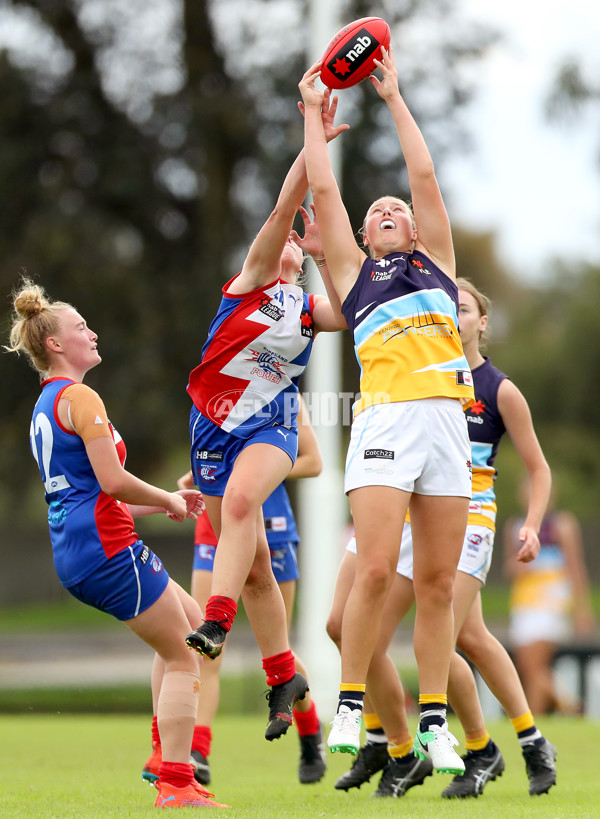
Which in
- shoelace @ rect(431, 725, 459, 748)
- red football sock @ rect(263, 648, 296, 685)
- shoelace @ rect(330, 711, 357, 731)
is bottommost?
shoelace @ rect(431, 725, 459, 748)

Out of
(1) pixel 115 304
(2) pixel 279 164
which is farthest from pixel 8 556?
(2) pixel 279 164

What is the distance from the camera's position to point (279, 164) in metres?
18.4

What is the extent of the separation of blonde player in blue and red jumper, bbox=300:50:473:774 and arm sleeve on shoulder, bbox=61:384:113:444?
1.06 metres

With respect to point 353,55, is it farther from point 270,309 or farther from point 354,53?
point 270,309

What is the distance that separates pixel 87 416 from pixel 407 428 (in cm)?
133

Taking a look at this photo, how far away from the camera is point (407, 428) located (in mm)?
4539

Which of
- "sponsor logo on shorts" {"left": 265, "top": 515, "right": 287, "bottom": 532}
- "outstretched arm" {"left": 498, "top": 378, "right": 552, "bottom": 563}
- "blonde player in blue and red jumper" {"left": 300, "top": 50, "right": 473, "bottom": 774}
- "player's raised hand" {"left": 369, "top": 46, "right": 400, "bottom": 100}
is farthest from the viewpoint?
"sponsor logo on shorts" {"left": 265, "top": 515, "right": 287, "bottom": 532}

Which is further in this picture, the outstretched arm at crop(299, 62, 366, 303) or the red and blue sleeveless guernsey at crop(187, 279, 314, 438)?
the red and blue sleeveless guernsey at crop(187, 279, 314, 438)

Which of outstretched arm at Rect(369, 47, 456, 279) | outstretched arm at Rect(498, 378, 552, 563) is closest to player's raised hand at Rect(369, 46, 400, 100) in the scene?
outstretched arm at Rect(369, 47, 456, 279)

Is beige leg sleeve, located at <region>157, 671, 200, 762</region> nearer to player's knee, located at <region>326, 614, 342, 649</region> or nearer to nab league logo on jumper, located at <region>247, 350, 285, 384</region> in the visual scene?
player's knee, located at <region>326, 614, 342, 649</region>

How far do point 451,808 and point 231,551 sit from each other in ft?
4.77

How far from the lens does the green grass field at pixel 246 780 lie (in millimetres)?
4566

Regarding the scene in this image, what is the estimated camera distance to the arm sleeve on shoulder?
14.8 ft

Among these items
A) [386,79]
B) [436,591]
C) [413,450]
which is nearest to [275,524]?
[436,591]
